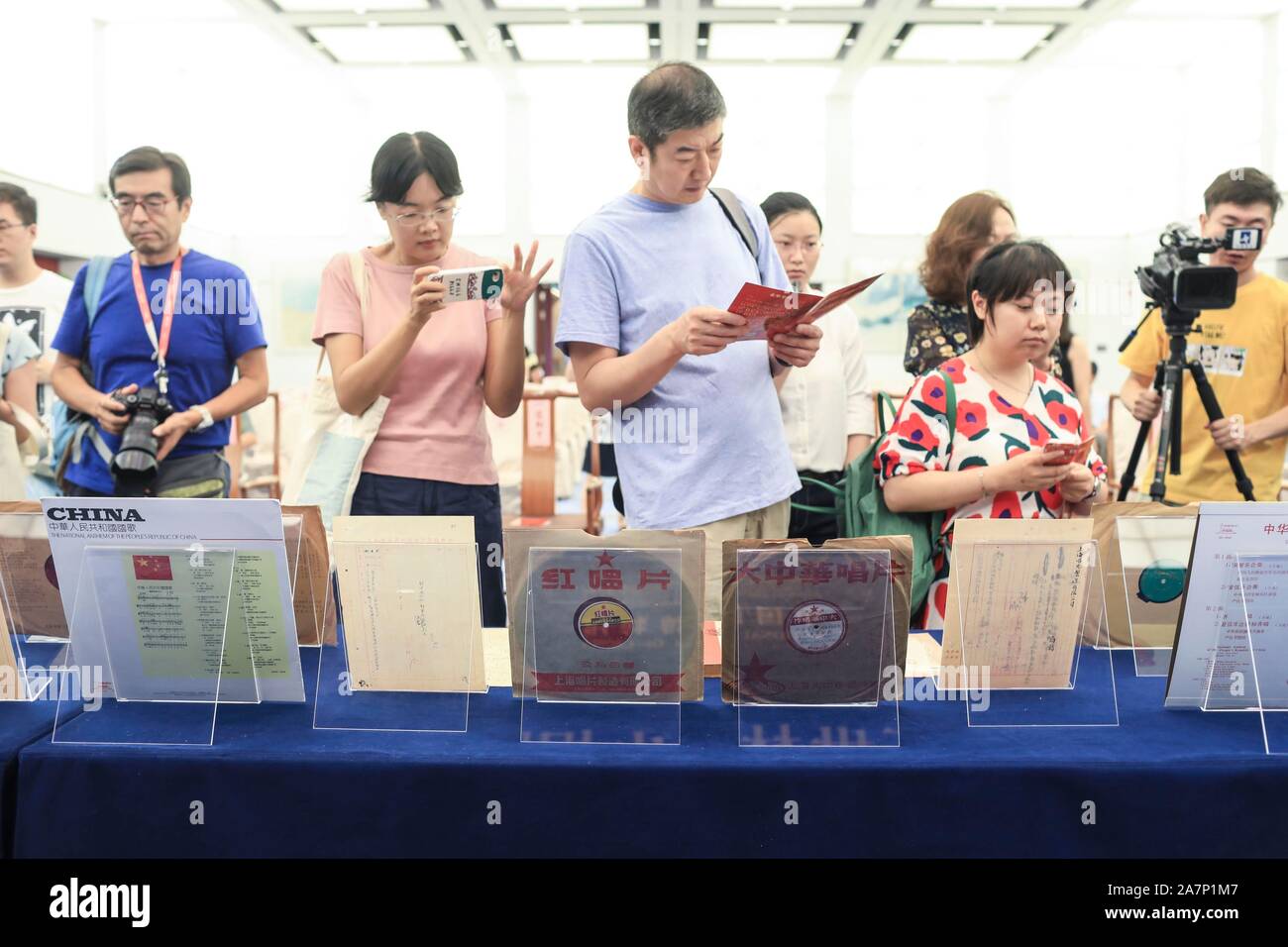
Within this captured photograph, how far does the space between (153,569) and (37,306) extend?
7.60 ft

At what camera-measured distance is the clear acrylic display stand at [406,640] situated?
4.09 ft

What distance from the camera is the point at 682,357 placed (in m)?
1.57

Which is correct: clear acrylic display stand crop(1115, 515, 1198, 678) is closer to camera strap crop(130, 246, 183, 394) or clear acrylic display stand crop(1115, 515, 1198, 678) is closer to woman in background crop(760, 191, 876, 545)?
woman in background crop(760, 191, 876, 545)

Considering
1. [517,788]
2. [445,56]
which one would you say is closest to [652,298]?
[517,788]

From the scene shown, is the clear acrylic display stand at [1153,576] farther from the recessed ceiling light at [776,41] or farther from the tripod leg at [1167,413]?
the recessed ceiling light at [776,41]

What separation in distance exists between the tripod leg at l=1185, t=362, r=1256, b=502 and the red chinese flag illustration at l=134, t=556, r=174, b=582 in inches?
83.6

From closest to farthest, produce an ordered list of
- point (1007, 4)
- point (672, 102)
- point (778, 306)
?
point (778, 306), point (672, 102), point (1007, 4)

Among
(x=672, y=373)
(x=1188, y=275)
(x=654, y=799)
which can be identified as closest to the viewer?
(x=654, y=799)

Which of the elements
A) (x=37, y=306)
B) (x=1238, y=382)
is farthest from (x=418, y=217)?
(x=1238, y=382)

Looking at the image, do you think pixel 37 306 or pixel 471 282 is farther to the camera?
pixel 37 306

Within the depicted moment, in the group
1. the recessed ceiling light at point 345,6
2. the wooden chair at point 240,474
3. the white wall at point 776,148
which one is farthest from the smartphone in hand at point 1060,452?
the white wall at point 776,148

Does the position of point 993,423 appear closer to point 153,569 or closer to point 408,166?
point 408,166

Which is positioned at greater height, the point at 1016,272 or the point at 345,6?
the point at 345,6

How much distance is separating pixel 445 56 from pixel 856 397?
988 centimetres
